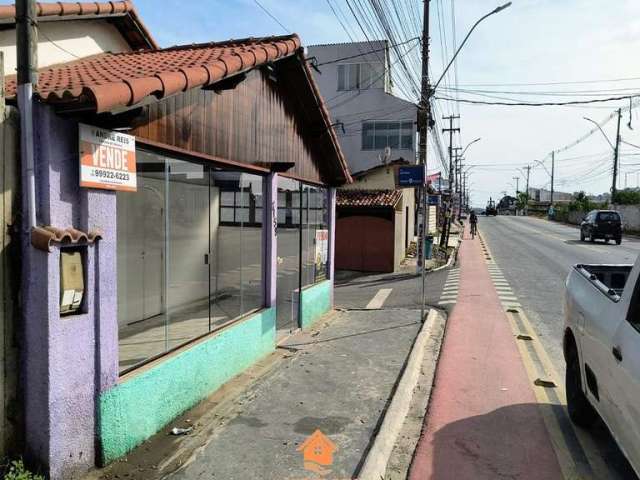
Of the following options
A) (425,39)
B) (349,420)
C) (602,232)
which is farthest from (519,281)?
(602,232)

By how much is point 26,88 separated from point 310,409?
409 cm

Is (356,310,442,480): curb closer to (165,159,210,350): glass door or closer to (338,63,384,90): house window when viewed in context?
(165,159,210,350): glass door

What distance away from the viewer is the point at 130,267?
245 inches

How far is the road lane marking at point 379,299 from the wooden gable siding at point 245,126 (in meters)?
4.01

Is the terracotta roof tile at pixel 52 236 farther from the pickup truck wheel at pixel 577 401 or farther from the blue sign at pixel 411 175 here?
the blue sign at pixel 411 175

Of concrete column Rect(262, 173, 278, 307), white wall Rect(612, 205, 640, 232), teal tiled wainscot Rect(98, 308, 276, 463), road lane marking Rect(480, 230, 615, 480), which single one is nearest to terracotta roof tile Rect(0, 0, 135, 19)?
concrete column Rect(262, 173, 278, 307)

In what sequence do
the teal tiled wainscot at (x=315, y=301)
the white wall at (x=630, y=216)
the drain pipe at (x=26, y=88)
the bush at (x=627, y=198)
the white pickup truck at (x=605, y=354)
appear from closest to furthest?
the white pickup truck at (x=605, y=354) → the drain pipe at (x=26, y=88) → the teal tiled wainscot at (x=315, y=301) → the white wall at (x=630, y=216) → the bush at (x=627, y=198)

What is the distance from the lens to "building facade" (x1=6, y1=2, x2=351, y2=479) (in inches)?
149

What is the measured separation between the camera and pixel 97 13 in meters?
9.64

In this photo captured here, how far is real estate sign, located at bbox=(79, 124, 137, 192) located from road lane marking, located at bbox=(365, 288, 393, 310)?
9194mm

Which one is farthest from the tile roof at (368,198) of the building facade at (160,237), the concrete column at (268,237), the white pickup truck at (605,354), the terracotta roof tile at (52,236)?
the terracotta roof tile at (52,236)

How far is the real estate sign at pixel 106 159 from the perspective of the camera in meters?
4.00

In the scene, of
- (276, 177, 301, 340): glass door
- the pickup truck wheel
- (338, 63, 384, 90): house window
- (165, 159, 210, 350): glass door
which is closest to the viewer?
the pickup truck wheel

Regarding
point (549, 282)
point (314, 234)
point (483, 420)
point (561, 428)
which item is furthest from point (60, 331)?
point (549, 282)
